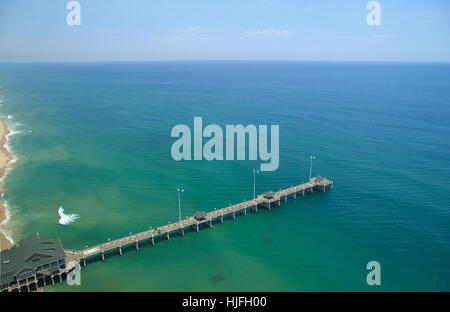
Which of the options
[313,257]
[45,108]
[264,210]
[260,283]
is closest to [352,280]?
[313,257]

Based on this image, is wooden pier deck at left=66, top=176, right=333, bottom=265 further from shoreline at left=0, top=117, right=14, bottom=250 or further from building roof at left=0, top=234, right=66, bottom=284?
shoreline at left=0, top=117, right=14, bottom=250

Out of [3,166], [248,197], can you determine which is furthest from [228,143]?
[3,166]

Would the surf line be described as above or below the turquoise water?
above

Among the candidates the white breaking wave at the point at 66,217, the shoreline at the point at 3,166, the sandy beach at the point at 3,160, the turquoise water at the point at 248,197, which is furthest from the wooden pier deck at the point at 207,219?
the shoreline at the point at 3,166

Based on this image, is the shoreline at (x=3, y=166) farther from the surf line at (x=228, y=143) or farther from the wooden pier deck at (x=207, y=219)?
the surf line at (x=228, y=143)

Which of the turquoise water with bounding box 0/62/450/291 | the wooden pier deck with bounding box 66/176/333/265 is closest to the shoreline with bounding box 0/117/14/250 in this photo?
the turquoise water with bounding box 0/62/450/291
